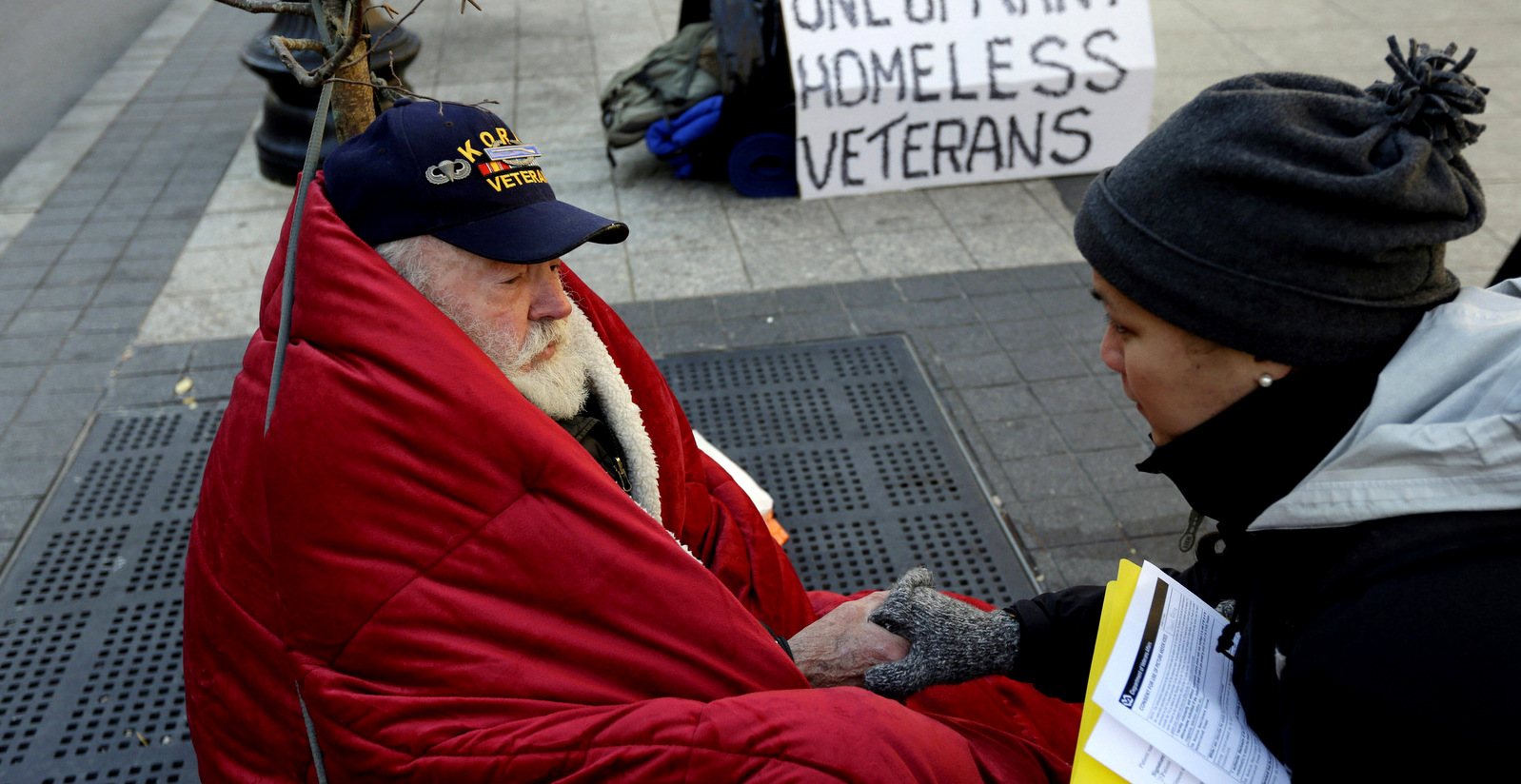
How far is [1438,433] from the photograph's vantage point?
1.12 m

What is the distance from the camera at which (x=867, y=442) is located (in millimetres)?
3646

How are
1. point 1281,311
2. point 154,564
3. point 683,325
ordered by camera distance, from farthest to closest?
point 683,325, point 154,564, point 1281,311

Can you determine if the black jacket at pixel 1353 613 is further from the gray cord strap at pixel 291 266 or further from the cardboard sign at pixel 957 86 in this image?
the cardboard sign at pixel 957 86

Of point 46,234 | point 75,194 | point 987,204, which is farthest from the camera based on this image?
point 75,194

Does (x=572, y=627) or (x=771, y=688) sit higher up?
(x=572, y=627)

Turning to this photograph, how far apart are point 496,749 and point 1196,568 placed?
1277mm

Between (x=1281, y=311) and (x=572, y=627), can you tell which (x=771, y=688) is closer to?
(x=572, y=627)

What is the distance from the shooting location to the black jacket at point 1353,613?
1.06 meters

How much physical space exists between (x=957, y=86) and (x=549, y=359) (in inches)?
150

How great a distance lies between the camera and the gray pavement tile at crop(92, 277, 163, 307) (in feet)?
14.9

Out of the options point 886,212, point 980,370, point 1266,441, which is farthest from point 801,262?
point 1266,441

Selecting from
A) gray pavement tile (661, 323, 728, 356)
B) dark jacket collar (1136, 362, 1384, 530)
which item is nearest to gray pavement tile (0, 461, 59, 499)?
gray pavement tile (661, 323, 728, 356)

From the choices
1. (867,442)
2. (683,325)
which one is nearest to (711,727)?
(867,442)

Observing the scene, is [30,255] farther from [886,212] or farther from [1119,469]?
[1119,469]
